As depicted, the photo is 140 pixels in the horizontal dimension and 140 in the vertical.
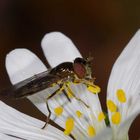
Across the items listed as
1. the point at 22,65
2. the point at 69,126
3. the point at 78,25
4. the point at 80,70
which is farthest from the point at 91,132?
the point at 78,25

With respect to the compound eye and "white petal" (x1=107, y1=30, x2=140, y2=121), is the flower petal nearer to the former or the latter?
"white petal" (x1=107, y1=30, x2=140, y2=121)

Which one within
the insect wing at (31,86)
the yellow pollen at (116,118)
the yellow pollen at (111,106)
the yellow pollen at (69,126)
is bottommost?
the yellow pollen at (116,118)

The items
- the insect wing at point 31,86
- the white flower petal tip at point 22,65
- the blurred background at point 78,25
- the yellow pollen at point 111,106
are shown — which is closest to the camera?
the insect wing at point 31,86

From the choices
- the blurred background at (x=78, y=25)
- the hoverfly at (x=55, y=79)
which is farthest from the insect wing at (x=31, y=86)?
the blurred background at (x=78, y=25)

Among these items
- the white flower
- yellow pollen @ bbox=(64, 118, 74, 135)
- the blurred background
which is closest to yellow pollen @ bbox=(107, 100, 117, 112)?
the white flower

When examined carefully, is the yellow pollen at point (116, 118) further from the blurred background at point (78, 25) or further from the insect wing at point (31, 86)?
the blurred background at point (78, 25)
